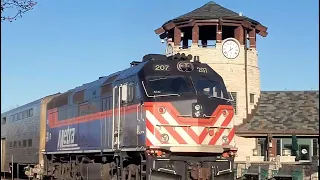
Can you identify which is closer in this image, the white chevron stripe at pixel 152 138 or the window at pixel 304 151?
the white chevron stripe at pixel 152 138

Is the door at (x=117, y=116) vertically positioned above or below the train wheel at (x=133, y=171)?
above

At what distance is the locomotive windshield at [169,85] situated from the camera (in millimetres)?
15031

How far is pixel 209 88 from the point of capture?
623 inches

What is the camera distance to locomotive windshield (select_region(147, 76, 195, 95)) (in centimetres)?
1503

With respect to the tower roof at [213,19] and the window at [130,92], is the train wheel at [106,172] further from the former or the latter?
the tower roof at [213,19]

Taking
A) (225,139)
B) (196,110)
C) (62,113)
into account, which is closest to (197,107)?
(196,110)

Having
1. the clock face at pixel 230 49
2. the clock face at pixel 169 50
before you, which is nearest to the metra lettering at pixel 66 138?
the clock face at pixel 169 50

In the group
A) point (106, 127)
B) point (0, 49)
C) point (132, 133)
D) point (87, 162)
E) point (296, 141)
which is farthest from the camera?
point (296, 141)

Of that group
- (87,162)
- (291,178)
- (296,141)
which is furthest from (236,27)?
(87,162)

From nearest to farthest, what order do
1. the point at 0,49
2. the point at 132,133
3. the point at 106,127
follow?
the point at 0,49, the point at 132,133, the point at 106,127

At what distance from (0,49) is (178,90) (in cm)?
575

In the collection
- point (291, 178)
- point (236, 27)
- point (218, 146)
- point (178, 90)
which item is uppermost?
point (236, 27)

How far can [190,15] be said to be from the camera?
34500mm

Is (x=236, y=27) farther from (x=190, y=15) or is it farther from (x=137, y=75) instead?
(x=137, y=75)
